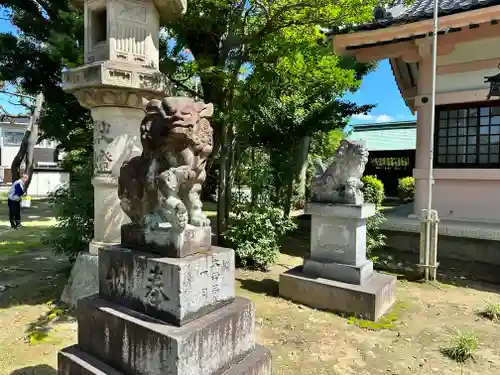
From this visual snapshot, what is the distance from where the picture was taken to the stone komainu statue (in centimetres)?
248

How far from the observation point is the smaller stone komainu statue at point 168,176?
2.49 metres

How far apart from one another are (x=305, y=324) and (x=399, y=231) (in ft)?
13.7

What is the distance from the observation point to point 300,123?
10141 mm

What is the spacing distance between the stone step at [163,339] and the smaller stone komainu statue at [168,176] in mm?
521

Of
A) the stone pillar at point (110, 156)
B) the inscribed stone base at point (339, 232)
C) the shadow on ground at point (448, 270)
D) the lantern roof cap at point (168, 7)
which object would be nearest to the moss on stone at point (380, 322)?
the inscribed stone base at point (339, 232)

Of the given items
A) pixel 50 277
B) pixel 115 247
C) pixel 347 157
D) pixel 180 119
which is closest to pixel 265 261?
pixel 347 157

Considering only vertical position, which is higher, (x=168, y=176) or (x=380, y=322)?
(x=168, y=176)

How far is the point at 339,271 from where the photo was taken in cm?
516

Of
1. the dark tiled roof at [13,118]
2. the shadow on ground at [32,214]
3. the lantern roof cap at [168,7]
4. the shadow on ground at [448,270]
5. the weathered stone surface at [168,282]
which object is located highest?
the dark tiled roof at [13,118]

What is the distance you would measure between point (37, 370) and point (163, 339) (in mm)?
1987

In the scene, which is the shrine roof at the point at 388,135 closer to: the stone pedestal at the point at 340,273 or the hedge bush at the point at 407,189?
the hedge bush at the point at 407,189

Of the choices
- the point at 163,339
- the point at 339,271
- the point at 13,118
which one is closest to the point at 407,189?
the point at 339,271

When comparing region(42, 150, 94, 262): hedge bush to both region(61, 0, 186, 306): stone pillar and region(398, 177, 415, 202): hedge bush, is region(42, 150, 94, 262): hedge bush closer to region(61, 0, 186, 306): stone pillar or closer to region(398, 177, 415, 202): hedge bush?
region(61, 0, 186, 306): stone pillar

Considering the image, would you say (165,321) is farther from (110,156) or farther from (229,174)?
(229,174)
